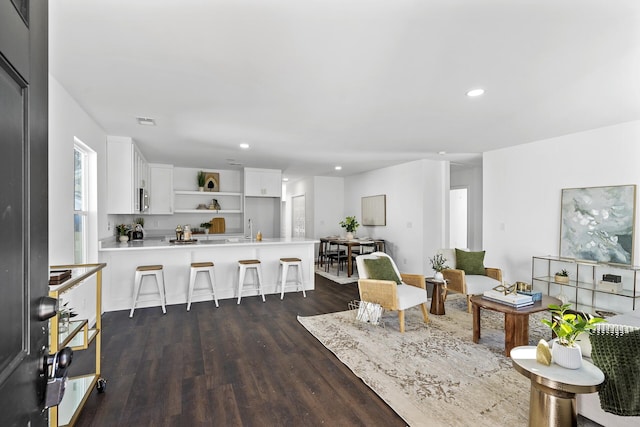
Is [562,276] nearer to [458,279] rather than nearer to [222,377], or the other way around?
[458,279]

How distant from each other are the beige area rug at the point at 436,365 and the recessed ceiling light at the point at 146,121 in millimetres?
2938

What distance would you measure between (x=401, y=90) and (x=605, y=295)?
3.66m

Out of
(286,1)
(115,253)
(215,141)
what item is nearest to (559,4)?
(286,1)

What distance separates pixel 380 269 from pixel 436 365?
52.9 inches

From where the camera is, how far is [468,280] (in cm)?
417

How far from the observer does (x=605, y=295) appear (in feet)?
12.7

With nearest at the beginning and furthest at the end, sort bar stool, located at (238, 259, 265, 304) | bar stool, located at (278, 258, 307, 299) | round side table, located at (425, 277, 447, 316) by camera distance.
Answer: round side table, located at (425, 277, 447, 316), bar stool, located at (238, 259, 265, 304), bar stool, located at (278, 258, 307, 299)

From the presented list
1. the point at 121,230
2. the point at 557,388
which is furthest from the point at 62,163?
the point at 557,388

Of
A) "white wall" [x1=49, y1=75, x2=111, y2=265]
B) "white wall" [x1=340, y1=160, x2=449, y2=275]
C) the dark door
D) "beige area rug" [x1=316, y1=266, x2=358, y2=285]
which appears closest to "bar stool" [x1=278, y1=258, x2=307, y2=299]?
"beige area rug" [x1=316, y1=266, x2=358, y2=285]

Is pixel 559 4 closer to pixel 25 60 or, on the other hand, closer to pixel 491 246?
pixel 25 60

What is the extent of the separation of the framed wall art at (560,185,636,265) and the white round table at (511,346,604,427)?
9.48 ft

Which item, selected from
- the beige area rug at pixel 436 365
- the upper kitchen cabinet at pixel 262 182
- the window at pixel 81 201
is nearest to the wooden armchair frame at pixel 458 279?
the beige area rug at pixel 436 365

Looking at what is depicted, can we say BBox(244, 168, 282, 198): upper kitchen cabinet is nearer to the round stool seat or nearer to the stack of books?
the round stool seat

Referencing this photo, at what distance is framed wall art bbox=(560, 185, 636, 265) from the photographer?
12.2ft
